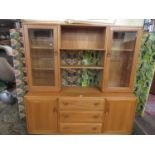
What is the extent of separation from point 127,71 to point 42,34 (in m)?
1.32

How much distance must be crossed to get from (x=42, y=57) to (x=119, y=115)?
136 cm

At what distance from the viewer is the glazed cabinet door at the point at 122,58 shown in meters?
1.86

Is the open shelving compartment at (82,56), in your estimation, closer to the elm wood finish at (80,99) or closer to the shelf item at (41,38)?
the elm wood finish at (80,99)

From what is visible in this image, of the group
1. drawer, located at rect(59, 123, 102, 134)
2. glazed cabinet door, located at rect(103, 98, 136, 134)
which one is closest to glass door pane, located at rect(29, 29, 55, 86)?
drawer, located at rect(59, 123, 102, 134)

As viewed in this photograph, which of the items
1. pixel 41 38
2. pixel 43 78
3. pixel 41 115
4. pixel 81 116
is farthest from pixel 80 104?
pixel 41 38

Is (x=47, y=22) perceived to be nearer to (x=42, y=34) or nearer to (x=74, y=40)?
Answer: (x=42, y=34)

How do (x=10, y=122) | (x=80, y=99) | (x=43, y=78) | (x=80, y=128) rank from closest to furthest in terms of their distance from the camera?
(x=80, y=99) → (x=80, y=128) → (x=43, y=78) → (x=10, y=122)

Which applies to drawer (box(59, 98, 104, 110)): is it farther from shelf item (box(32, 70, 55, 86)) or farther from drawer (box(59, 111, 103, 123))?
shelf item (box(32, 70, 55, 86))

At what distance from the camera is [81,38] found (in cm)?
210

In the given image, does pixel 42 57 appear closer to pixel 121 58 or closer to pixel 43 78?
pixel 43 78

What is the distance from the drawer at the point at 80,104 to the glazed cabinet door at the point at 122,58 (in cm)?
30
